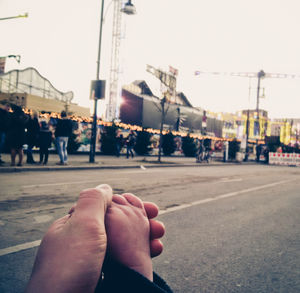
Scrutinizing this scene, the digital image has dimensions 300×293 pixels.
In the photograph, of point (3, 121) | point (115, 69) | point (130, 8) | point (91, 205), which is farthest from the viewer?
point (115, 69)

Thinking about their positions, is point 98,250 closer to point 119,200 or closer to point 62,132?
point 119,200

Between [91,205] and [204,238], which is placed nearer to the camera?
[91,205]

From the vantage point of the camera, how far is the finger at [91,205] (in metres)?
1.03

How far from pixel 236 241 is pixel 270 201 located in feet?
9.09

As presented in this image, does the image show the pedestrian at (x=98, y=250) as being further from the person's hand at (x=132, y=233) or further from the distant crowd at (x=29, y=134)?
the distant crowd at (x=29, y=134)

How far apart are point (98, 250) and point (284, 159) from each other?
2647cm

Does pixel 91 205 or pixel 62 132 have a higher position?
pixel 62 132

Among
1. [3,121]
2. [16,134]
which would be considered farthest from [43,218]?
[3,121]

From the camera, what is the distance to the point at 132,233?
1.23 meters

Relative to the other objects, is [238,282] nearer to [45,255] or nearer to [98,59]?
[45,255]

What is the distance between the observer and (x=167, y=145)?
78.9 feet

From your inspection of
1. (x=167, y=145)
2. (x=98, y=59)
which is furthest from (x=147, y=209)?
(x=167, y=145)

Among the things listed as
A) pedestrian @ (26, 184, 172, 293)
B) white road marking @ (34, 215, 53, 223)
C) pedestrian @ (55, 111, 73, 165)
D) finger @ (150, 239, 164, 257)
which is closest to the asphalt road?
white road marking @ (34, 215, 53, 223)

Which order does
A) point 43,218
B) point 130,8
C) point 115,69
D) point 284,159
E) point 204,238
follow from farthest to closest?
point 115,69, point 284,159, point 130,8, point 43,218, point 204,238
